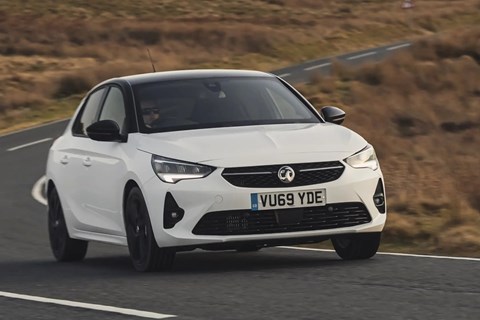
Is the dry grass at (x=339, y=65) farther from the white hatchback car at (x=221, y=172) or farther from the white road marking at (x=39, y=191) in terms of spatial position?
the white road marking at (x=39, y=191)

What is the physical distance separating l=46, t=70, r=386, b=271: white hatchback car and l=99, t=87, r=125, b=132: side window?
1cm

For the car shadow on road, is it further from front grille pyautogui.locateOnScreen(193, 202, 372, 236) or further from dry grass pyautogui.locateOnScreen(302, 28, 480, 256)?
dry grass pyautogui.locateOnScreen(302, 28, 480, 256)

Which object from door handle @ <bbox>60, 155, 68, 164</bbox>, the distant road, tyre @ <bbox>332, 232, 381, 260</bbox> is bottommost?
the distant road

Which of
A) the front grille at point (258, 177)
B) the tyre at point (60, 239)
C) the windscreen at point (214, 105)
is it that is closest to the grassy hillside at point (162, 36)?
the tyre at point (60, 239)

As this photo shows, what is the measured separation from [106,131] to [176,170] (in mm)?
1057

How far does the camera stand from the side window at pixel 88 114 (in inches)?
455

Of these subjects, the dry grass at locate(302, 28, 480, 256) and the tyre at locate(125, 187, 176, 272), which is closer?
the tyre at locate(125, 187, 176, 272)

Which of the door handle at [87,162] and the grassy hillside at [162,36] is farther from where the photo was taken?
the grassy hillside at [162,36]

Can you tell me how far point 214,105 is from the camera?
10.6 metres

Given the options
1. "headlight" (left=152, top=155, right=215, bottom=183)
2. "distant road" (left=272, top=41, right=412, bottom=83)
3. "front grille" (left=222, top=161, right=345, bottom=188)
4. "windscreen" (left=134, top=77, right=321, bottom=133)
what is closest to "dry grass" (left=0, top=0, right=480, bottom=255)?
"windscreen" (left=134, top=77, right=321, bottom=133)

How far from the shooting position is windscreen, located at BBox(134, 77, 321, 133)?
10.4 m

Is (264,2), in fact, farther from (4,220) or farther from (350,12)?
(4,220)

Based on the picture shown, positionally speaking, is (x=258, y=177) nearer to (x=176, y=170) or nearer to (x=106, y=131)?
(x=176, y=170)

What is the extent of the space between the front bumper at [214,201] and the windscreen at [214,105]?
91 cm
